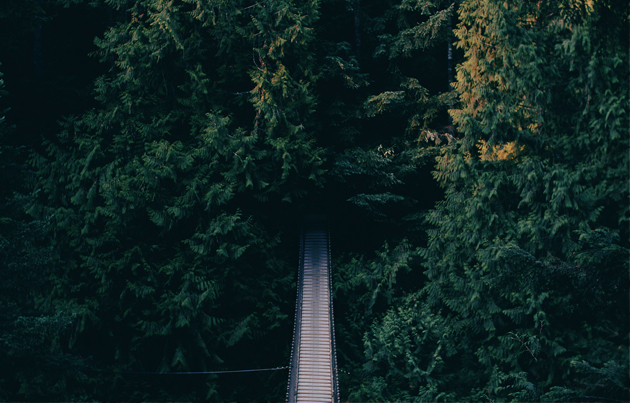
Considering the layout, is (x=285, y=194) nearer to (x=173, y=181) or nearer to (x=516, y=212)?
(x=173, y=181)

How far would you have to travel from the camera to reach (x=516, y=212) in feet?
52.0

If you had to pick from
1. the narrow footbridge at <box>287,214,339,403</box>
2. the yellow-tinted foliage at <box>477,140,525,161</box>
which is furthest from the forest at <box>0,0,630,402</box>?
the narrow footbridge at <box>287,214,339,403</box>

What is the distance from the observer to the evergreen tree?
14.0 m

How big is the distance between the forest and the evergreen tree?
3.2 inches

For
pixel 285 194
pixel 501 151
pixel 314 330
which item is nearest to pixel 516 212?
pixel 501 151

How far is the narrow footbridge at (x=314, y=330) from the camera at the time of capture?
15281mm

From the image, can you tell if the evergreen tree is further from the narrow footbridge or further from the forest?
the narrow footbridge

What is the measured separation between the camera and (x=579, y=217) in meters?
14.3

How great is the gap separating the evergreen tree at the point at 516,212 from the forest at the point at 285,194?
0.08 m

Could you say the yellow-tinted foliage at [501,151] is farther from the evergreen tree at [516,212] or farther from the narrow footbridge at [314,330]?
the narrow footbridge at [314,330]

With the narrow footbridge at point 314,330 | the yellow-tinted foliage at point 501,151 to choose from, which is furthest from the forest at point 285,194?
the narrow footbridge at point 314,330

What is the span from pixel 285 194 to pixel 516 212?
27.3 ft

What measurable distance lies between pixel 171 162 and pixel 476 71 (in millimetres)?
11014

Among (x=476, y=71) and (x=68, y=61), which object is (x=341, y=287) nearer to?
(x=476, y=71)
